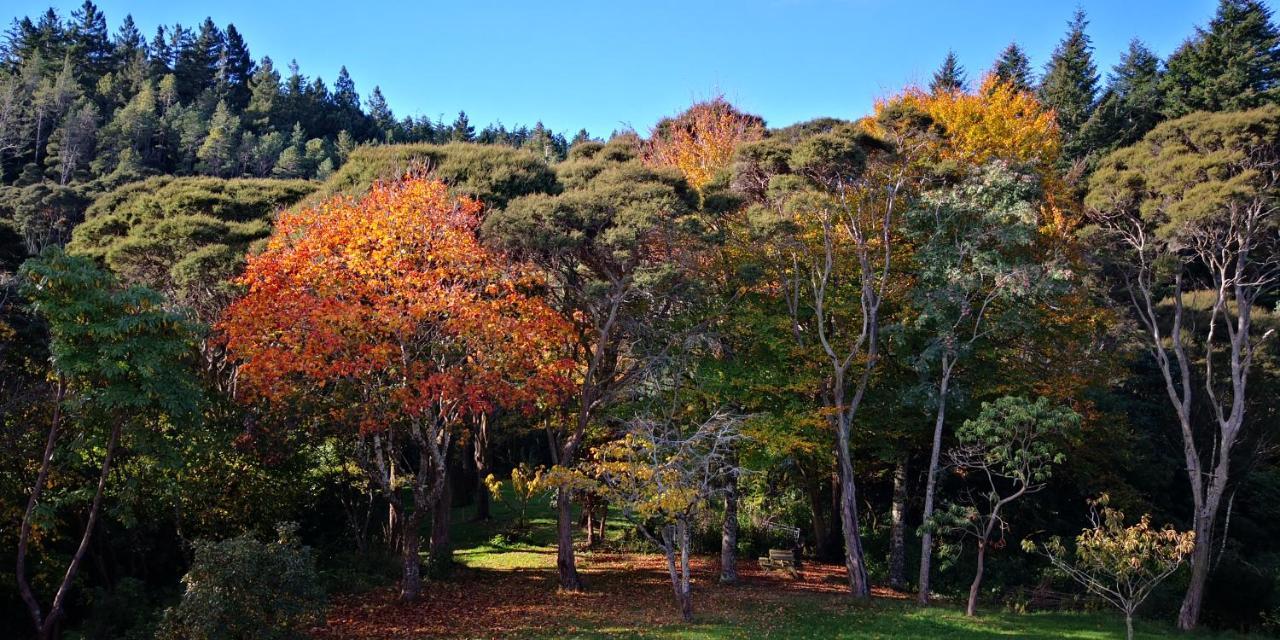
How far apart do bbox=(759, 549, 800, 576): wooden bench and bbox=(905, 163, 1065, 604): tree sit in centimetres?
473

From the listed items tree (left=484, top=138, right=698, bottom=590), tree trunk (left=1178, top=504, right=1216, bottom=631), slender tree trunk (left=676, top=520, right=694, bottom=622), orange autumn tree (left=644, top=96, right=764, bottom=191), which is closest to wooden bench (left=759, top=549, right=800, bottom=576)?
tree (left=484, top=138, right=698, bottom=590)

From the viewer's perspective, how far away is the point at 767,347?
69.7 ft

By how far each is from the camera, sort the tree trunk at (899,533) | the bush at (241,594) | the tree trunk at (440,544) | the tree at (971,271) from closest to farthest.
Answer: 1. the bush at (241,594)
2. the tree at (971,271)
3. the tree trunk at (440,544)
4. the tree trunk at (899,533)

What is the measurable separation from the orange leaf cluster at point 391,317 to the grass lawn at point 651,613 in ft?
13.2

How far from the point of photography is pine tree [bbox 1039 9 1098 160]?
45.9 meters

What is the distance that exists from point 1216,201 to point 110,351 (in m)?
23.7

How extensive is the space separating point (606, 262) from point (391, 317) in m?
5.83

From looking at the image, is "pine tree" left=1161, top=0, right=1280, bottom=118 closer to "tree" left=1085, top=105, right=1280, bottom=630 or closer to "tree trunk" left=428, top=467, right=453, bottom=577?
"tree" left=1085, top=105, right=1280, bottom=630

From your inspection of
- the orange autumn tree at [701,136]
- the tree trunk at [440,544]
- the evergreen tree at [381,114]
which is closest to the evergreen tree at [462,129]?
the evergreen tree at [381,114]

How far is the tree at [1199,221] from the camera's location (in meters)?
19.5

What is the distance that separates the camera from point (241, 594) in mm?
11305

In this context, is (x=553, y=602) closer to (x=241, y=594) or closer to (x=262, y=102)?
(x=241, y=594)

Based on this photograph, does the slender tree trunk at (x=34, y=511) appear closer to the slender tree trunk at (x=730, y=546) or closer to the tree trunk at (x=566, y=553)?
the tree trunk at (x=566, y=553)

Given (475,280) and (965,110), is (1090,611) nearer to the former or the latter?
(475,280)
